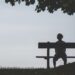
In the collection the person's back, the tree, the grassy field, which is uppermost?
the tree

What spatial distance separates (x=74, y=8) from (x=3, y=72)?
4.85 meters

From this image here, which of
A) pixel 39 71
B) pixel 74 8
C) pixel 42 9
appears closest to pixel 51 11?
pixel 42 9

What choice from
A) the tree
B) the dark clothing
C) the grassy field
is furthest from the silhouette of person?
the grassy field

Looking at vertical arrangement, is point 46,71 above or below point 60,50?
below

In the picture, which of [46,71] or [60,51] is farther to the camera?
[60,51]

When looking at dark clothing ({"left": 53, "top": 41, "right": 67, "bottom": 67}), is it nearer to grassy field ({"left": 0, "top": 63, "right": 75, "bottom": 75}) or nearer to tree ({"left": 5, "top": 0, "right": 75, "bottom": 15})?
tree ({"left": 5, "top": 0, "right": 75, "bottom": 15})

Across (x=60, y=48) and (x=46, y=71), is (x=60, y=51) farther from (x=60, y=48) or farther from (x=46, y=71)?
(x=46, y=71)

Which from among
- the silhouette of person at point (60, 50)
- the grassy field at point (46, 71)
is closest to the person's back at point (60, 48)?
the silhouette of person at point (60, 50)

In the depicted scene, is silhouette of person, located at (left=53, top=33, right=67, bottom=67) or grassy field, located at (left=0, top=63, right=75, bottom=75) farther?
silhouette of person, located at (left=53, top=33, right=67, bottom=67)

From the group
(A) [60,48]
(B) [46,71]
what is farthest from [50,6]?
(B) [46,71]

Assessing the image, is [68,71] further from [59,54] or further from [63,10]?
[63,10]

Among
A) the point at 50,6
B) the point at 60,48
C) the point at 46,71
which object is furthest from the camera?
the point at 50,6

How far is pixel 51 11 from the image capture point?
62.6ft

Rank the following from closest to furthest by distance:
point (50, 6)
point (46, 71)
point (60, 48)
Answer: point (46, 71) → point (60, 48) → point (50, 6)
